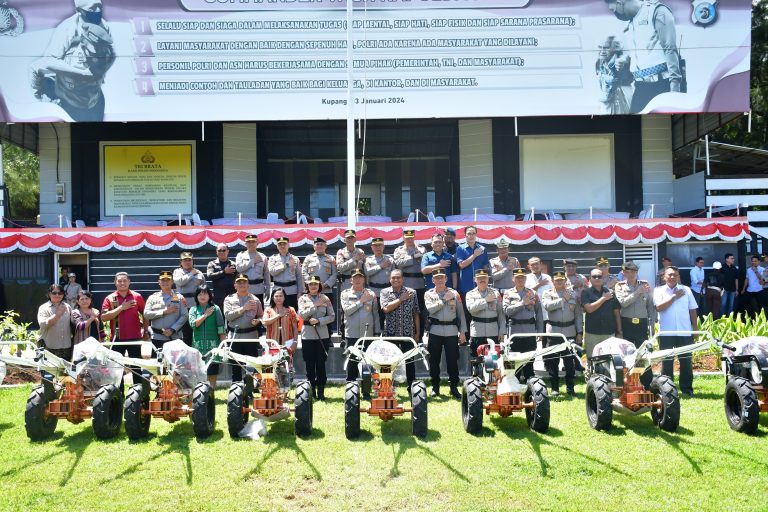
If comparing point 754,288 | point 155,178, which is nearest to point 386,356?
point 754,288

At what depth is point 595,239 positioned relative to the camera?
48.1 feet

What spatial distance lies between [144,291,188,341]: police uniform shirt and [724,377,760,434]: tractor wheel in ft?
22.7

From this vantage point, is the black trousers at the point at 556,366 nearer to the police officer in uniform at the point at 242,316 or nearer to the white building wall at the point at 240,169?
the police officer in uniform at the point at 242,316

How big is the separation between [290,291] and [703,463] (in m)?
6.04

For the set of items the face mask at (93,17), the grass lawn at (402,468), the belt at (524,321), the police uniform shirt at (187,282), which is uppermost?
the face mask at (93,17)

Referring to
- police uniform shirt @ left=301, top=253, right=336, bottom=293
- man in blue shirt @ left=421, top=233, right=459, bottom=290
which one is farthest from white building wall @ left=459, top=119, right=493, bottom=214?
police uniform shirt @ left=301, top=253, right=336, bottom=293

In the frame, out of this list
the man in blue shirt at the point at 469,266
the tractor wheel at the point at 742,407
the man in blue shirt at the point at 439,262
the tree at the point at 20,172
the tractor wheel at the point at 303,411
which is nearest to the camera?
the tractor wheel at the point at 742,407

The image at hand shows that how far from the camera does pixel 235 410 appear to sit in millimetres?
7281

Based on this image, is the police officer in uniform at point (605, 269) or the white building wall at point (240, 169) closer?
the police officer in uniform at point (605, 269)

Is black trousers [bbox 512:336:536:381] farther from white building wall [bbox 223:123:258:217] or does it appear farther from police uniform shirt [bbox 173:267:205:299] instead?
white building wall [bbox 223:123:258:217]

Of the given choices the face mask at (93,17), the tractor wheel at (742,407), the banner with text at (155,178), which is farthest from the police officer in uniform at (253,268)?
the face mask at (93,17)

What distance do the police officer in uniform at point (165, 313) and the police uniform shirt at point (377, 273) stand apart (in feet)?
8.89

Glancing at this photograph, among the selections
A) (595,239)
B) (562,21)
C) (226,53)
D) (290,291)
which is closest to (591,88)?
(562,21)

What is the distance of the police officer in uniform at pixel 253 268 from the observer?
10211mm
